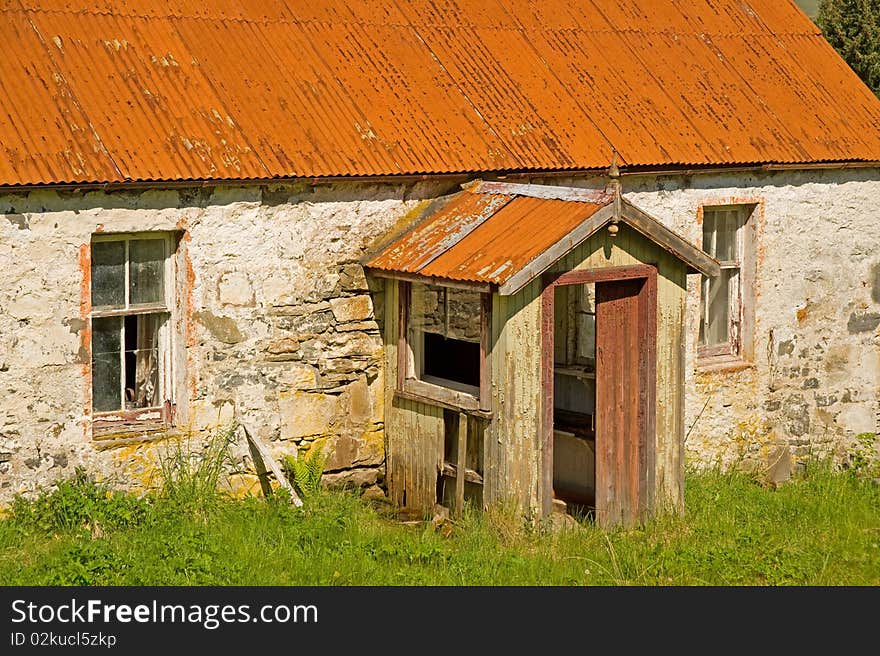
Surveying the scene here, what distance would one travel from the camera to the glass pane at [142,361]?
989cm

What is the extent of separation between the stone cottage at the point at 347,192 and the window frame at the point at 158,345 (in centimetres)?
2

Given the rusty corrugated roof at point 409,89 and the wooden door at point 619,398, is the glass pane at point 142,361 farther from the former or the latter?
the wooden door at point 619,398

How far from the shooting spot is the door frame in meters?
9.78

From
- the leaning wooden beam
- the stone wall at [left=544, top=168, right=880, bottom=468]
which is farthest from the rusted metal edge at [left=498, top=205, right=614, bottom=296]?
the stone wall at [left=544, top=168, right=880, bottom=468]

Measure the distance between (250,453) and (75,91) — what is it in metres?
3.01

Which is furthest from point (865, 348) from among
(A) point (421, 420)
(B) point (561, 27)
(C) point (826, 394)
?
(A) point (421, 420)

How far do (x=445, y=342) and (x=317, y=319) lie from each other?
1.09 meters

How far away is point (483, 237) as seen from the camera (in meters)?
10.0

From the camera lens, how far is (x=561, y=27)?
12.8 m

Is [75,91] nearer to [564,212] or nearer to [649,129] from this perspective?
[564,212]

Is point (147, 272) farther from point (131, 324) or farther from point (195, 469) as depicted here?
point (195, 469)

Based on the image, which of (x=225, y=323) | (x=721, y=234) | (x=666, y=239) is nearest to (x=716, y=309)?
(x=721, y=234)

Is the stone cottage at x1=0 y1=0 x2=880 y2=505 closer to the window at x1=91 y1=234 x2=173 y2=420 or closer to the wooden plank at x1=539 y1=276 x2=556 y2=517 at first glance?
the window at x1=91 y1=234 x2=173 y2=420

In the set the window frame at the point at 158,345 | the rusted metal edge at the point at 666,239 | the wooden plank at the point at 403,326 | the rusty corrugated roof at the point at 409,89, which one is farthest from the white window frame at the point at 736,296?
the window frame at the point at 158,345
